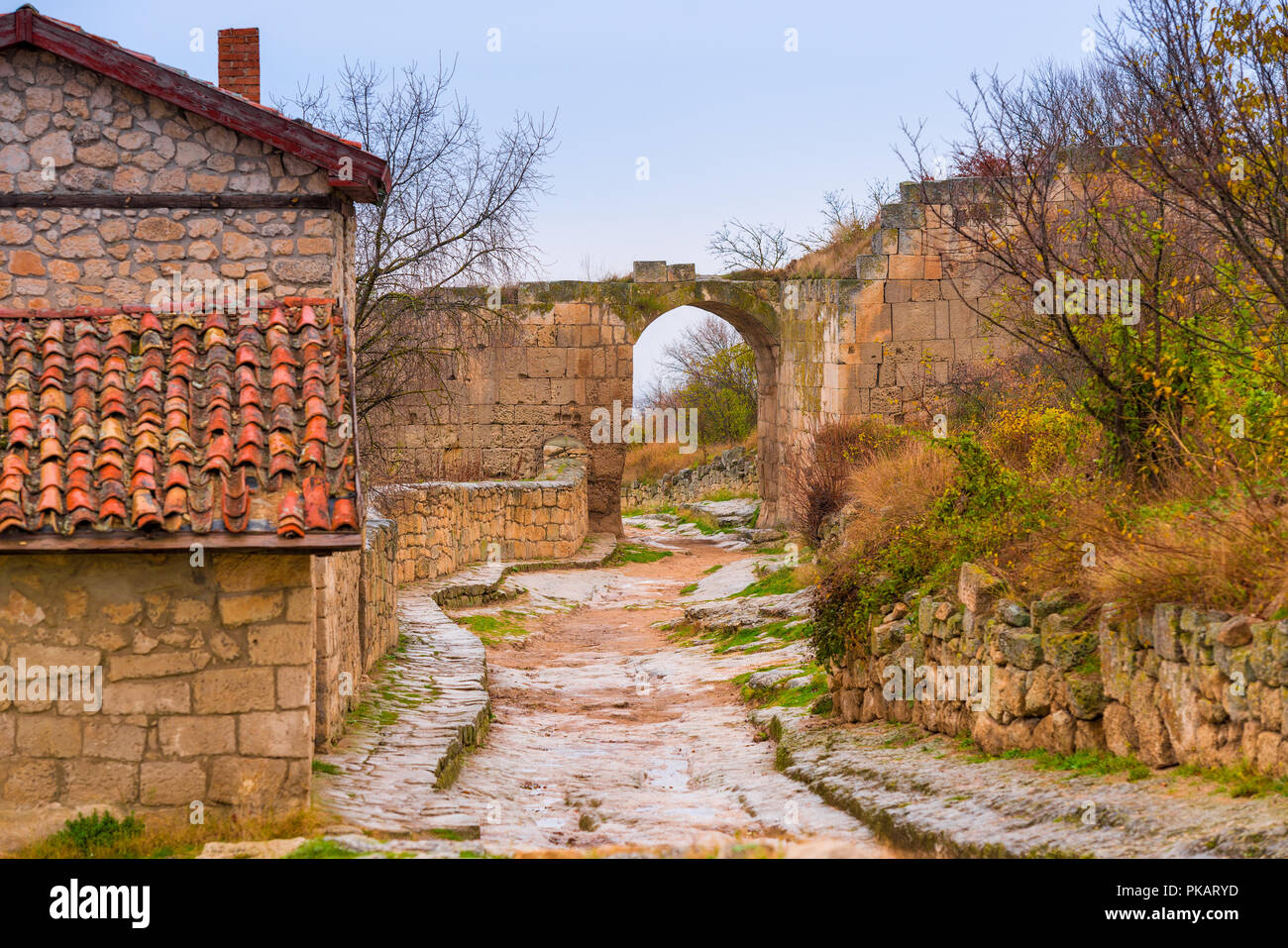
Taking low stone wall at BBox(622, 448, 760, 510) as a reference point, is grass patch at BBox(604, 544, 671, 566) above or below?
below

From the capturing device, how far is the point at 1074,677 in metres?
7.20

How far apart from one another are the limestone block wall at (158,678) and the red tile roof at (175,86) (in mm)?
2862

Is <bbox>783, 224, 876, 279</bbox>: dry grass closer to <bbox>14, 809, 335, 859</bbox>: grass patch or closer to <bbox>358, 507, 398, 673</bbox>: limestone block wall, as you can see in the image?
<bbox>358, 507, 398, 673</bbox>: limestone block wall

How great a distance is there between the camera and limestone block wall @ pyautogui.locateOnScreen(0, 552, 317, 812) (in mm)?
6895

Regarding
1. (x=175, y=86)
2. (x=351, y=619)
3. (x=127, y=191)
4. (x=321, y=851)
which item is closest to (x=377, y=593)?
(x=351, y=619)

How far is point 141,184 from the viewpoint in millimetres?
8320

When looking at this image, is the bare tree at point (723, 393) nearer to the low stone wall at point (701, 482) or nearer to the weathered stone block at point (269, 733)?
the low stone wall at point (701, 482)

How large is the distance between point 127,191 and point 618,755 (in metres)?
5.63

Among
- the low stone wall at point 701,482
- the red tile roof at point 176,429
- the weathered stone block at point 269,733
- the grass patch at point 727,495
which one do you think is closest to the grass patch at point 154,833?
the weathered stone block at point 269,733

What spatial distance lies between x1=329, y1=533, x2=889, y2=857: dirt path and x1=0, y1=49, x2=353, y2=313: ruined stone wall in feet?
12.1

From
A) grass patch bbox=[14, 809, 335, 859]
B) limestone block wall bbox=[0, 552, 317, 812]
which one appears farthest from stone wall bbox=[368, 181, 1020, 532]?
grass patch bbox=[14, 809, 335, 859]

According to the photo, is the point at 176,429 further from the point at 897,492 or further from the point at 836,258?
the point at 836,258
